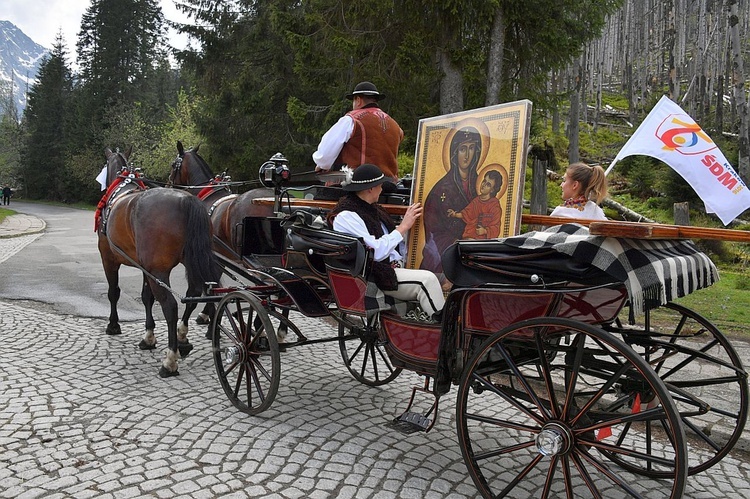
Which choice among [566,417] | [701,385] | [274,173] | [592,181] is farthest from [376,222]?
[701,385]

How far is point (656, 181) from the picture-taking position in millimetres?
19000

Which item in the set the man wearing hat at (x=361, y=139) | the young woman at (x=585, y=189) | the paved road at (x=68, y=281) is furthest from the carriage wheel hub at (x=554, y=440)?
the paved road at (x=68, y=281)

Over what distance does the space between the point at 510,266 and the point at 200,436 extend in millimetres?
2514

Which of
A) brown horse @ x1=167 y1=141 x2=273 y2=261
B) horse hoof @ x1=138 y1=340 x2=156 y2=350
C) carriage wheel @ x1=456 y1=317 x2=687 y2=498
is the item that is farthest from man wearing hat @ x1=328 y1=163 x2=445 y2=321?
horse hoof @ x1=138 y1=340 x2=156 y2=350

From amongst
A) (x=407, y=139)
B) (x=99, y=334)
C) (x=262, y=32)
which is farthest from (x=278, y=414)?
(x=262, y=32)

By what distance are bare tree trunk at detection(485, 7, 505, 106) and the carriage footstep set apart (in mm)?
6901

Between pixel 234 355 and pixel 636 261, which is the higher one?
pixel 636 261

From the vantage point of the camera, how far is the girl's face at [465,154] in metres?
3.83

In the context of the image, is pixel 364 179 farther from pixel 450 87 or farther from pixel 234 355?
pixel 450 87

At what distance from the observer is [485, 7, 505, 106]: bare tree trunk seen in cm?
948

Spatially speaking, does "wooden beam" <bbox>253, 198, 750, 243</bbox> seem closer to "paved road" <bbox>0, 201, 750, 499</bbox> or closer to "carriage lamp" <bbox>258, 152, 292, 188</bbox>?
"paved road" <bbox>0, 201, 750, 499</bbox>

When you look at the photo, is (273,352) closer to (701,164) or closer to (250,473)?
(250,473)

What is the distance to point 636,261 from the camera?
258 centimetres

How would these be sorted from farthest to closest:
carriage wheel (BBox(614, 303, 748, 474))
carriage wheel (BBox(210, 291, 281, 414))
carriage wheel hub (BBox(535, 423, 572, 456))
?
carriage wheel (BBox(210, 291, 281, 414)) < carriage wheel (BBox(614, 303, 748, 474)) < carriage wheel hub (BBox(535, 423, 572, 456))
